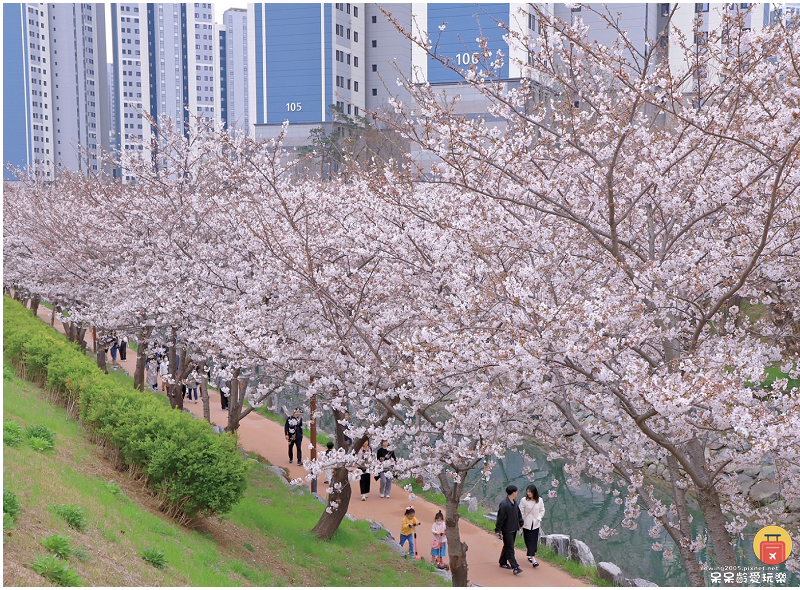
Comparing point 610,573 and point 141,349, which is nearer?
point 610,573

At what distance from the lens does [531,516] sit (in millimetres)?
11930

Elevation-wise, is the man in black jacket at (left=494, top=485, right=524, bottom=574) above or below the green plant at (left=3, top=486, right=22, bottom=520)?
below

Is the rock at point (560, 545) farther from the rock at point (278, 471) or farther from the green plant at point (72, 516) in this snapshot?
the green plant at point (72, 516)

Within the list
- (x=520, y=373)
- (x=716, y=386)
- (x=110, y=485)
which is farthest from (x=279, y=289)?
(x=716, y=386)

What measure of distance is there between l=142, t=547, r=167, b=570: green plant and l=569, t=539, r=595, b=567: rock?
7751 mm

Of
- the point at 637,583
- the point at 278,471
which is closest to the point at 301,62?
the point at 278,471

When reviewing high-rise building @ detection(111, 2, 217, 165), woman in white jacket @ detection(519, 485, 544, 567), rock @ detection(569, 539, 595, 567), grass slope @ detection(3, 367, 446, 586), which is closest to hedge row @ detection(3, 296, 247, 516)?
grass slope @ detection(3, 367, 446, 586)

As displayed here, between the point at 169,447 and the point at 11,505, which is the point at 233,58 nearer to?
the point at 169,447

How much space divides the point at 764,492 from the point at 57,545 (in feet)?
46.7

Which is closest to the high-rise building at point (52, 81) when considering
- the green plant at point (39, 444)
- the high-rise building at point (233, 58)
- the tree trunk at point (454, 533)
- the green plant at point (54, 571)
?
the high-rise building at point (233, 58)

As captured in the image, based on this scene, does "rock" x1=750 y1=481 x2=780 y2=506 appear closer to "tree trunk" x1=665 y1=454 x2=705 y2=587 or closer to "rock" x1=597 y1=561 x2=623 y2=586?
"rock" x1=597 y1=561 x2=623 y2=586

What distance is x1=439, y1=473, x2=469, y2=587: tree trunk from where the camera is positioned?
8.73 meters

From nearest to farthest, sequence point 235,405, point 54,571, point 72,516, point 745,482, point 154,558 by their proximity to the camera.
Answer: point 54,571, point 72,516, point 154,558, point 235,405, point 745,482

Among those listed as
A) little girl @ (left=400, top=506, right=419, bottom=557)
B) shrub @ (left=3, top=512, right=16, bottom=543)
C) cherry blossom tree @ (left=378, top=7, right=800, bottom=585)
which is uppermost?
cherry blossom tree @ (left=378, top=7, right=800, bottom=585)
